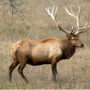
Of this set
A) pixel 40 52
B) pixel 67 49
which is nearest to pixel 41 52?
pixel 40 52

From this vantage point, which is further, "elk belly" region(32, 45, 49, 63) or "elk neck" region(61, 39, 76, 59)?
"elk neck" region(61, 39, 76, 59)

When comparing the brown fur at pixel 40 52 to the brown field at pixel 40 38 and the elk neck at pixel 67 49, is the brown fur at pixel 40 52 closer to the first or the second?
the elk neck at pixel 67 49

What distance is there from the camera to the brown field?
33.5 feet

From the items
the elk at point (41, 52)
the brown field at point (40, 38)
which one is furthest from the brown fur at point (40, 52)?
the brown field at point (40, 38)

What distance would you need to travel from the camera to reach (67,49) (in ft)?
35.5

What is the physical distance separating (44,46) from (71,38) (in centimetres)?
81

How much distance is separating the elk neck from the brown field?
0.67 m

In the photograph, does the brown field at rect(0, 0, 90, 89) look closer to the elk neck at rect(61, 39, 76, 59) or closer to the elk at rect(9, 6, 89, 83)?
the elk at rect(9, 6, 89, 83)

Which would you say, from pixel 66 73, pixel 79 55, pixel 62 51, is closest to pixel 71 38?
pixel 62 51

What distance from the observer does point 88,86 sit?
9.66 m

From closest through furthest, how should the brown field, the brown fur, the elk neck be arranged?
the brown field
the brown fur
the elk neck

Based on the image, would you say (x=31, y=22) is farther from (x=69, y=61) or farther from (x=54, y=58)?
(x=54, y=58)

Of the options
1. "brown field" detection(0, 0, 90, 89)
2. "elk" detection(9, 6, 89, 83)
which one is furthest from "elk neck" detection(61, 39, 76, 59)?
"brown field" detection(0, 0, 90, 89)

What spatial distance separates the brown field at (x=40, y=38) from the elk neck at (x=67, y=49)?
67 centimetres
